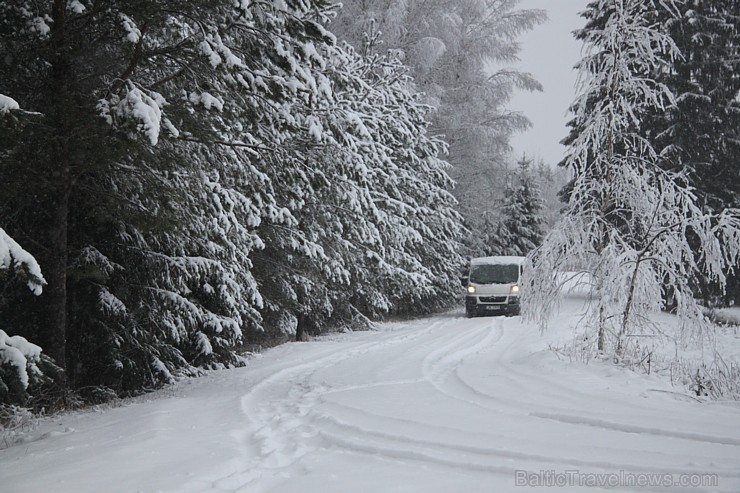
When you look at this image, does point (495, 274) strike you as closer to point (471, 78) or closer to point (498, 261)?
point (498, 261)

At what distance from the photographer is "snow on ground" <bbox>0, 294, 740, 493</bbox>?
371 cm

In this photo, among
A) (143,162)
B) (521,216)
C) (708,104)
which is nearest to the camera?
(143,162)

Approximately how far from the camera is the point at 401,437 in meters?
4.70

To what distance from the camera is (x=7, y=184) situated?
6.16 m

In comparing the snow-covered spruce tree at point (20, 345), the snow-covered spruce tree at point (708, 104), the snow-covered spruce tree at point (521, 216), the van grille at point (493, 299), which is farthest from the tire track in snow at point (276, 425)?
the snow-covered spruce tree at point (521, 216)

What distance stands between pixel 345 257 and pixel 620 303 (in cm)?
847

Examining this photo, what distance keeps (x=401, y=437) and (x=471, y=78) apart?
24470 mm

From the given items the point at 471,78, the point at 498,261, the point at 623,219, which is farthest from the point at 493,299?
the point at 623,219

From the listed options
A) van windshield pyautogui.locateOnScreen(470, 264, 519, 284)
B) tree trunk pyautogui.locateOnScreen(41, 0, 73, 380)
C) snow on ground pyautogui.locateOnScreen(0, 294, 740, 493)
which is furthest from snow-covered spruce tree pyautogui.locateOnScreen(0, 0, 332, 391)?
van windshield pyautogui.locateOnScreen(470, 264, 519, 284)

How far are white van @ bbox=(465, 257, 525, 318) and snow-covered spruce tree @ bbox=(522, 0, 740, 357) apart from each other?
12032 millimetres

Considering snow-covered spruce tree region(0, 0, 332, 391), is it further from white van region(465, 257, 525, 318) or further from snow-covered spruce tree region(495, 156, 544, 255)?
snow-covered spruce tree region(495, 156, 544, 255)

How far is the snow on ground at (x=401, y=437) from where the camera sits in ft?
12.2

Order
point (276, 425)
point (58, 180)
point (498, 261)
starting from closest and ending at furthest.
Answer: point (276, 425) < point (58, 180) < point (498, 261)

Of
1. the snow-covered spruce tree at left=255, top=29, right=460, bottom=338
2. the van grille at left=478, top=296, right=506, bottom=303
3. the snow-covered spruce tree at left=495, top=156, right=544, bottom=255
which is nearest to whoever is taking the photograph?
the snow-covered spruce tree at left=255, top=29, right=460, bottom=338
